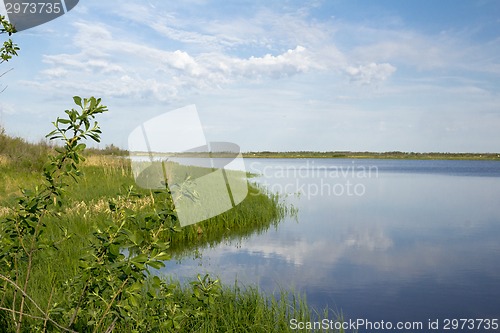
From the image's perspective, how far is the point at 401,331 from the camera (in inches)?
273

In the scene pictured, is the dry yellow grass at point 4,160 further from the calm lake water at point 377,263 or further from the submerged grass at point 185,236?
the calm lake water at point 377,263

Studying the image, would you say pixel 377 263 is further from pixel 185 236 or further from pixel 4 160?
pixel 4 160

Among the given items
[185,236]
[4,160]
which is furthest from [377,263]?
[4,160]

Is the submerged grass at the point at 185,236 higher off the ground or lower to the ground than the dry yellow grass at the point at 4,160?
lower

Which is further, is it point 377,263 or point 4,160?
point 4,160

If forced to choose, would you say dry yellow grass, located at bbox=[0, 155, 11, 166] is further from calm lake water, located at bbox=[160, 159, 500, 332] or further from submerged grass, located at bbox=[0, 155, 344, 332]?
calm lake water, located at bbox=[160, 159, 500, 332]

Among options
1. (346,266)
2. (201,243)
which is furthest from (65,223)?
(346,266)

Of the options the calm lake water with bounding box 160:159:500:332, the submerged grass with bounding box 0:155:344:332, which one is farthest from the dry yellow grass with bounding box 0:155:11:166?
the calm lake water with bounding box 160:159:500:332

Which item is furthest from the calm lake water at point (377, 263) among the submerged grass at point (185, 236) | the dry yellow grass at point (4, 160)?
the dry yellow grass at point (4, 160)

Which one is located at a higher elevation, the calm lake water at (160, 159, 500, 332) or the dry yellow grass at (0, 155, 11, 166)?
the dry yellow grass at (0, 155, 11, 166)

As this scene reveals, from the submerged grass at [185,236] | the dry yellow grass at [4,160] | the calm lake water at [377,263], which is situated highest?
the dry yellow grass at [4,160]

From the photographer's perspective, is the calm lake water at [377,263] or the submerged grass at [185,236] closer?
the submerged grass at [185,236]

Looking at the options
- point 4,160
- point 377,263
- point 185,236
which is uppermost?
point 4,160

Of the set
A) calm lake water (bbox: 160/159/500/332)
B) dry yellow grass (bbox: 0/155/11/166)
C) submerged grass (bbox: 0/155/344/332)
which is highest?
dry yellow grass (bbox: 0/155/11/166)
